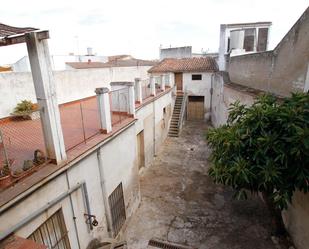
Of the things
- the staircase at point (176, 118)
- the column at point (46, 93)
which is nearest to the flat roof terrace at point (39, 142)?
the column at point (46, 93)

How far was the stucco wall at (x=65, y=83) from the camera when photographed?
9.35 m

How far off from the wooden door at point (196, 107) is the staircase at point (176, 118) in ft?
6.74

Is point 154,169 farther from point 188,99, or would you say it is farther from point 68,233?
point 188,99

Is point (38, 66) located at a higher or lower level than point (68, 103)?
higher

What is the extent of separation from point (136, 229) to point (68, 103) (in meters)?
8.31

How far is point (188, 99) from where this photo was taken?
23.3m

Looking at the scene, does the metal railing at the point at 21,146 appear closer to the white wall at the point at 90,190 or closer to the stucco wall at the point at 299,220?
the white wall at the point at 90,190

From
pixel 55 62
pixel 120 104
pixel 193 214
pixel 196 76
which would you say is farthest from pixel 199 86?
pixel 193 214

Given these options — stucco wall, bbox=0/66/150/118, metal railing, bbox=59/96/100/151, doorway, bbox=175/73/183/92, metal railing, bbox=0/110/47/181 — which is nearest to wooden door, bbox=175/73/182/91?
doorway, bbox=175/73/183/92

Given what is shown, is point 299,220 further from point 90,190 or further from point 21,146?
point 21,146

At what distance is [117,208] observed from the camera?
7.62 meters

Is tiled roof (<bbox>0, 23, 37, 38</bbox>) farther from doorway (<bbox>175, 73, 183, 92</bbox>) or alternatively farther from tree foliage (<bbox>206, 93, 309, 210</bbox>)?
doorway (<bbox>175, 73, 183, 92</bbox>)

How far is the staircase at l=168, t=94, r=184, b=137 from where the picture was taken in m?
18.4

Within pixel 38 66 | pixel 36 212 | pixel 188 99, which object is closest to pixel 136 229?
pixel 36 212
